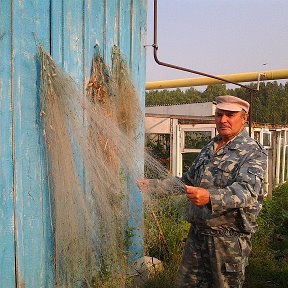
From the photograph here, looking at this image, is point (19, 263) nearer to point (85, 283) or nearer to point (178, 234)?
point (85, 283)

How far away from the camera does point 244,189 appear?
258 cm

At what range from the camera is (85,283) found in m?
2.97

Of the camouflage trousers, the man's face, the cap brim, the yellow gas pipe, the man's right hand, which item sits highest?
the yellow gas pipe

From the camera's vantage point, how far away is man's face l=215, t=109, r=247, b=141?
287cm

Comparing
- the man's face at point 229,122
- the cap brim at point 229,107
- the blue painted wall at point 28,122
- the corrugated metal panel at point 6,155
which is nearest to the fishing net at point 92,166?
the blue painted wall at point 28,122

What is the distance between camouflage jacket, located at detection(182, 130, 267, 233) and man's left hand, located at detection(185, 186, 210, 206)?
0.04m

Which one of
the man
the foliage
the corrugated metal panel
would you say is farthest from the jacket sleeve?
the foliage

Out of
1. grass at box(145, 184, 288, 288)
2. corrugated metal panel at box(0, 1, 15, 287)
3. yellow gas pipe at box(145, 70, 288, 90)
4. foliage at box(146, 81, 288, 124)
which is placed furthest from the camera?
foliage at box(146, 81, 288, 124)

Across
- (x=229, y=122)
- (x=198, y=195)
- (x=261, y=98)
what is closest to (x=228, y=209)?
(x=198, y=195)

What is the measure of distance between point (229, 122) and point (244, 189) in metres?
0.54

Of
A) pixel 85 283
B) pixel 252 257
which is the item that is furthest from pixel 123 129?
pixel 252 257

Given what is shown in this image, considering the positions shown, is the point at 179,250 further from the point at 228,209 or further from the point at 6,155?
the point at 6,155

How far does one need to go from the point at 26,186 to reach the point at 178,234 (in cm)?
267

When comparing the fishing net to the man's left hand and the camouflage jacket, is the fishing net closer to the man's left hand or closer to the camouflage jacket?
the camouflage jacket
